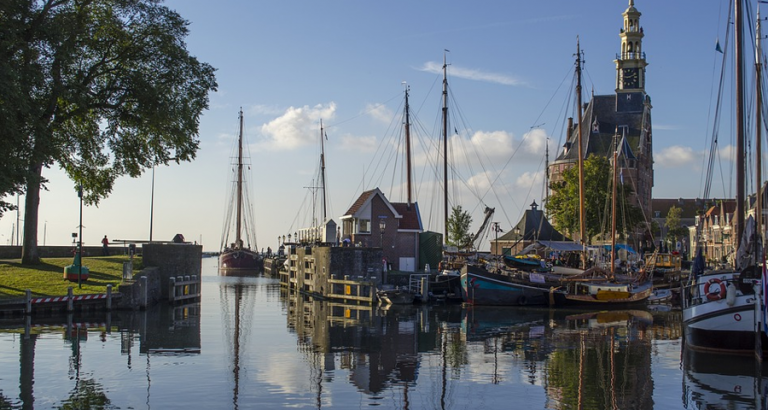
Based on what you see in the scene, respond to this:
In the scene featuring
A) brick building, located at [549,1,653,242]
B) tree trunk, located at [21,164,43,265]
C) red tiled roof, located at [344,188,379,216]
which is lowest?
tree trunk, located at [21,164,43,265]

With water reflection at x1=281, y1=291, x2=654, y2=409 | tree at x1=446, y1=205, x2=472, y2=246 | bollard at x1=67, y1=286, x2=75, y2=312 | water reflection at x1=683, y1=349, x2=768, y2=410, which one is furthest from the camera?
tree at x1=446, y1=205, x2=472, y2=246

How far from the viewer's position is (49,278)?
3812 centimetres

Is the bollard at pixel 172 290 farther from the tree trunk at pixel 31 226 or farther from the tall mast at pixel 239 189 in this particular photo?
the tall mast at pixel 239 189

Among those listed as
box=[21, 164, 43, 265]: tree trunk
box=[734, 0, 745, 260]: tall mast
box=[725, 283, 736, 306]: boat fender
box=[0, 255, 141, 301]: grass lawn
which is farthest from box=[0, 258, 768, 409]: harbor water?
box=[21, 164, 43, 265]: tree trunk

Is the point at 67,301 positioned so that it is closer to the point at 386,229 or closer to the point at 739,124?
the point at 386,229

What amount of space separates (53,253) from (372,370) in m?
42.1

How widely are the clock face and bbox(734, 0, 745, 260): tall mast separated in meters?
95.4

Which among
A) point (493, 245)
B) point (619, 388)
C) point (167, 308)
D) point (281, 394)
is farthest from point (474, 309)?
point (493, 245)

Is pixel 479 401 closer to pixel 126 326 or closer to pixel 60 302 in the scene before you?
pixel 126 326

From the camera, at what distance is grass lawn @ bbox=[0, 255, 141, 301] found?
34.6 m

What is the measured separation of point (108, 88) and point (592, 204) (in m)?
55.5

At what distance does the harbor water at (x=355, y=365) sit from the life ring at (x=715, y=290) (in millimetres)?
1968

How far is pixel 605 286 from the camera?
4738cm

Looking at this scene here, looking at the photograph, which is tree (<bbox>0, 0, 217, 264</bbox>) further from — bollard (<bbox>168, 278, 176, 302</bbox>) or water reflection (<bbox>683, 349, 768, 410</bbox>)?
water reflection (<bbox>683, 349, 768, 410</bbox>)
